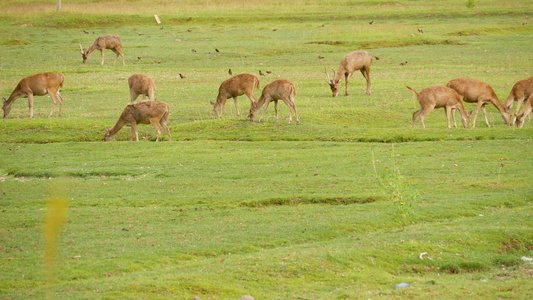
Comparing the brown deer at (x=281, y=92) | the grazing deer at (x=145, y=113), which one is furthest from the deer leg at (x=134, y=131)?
the brown deer at (x=281, y=92)

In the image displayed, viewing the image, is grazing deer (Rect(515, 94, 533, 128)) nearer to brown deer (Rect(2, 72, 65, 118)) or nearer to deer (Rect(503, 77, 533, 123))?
deer (Rect(503, 77, 533, 123))

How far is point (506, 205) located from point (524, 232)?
2352 mm

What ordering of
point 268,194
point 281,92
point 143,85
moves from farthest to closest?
point 143,85 < point 281,92 < point 268,194

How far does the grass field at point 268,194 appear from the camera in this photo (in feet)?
32.3

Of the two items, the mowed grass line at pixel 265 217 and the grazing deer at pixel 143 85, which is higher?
the grazing deer at pixel 143 85

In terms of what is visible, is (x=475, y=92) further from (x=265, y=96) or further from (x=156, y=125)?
(x=156, y=125)

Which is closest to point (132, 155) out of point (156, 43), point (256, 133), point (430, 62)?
point (256, 133)

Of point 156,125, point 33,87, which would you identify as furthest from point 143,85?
point 156,125

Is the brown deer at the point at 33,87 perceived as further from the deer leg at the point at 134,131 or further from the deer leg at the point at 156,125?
the deer leg at the point at 156,125

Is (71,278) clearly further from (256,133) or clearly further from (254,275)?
(256,133)

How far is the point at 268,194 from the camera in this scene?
1526cm

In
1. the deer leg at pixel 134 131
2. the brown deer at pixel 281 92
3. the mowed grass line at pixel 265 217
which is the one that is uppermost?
the brown deer at pixel 281 92

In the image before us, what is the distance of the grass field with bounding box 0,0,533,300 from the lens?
9.86 metres

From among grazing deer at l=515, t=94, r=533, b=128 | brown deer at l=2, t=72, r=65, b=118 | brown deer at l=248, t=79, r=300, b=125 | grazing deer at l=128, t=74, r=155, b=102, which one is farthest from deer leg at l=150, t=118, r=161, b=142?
grazing deer at l=515, t=94, r=533, b=128
